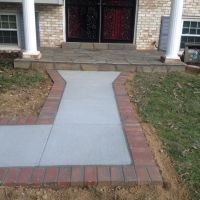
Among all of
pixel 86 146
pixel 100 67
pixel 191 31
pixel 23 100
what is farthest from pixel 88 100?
pixel 191 31

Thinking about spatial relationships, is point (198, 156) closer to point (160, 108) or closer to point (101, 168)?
point (101, 168)

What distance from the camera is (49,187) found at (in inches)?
109

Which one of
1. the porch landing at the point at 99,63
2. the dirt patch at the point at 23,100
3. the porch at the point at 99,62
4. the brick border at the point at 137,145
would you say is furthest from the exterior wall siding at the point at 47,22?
the brick border at the point at 137,145

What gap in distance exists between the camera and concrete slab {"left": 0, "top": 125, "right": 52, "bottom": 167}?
3119 mm

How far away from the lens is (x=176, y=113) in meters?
4.58

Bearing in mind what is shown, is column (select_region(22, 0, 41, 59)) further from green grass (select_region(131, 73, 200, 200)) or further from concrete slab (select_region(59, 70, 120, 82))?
green grass (select_region(131, 73, 200, 200))

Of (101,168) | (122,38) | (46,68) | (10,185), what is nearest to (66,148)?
(101,168)

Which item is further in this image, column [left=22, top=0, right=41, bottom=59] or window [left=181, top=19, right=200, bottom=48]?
window [left=181, top=19, right=200, bottom=48]

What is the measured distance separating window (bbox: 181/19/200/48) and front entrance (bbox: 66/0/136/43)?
170 centimetres

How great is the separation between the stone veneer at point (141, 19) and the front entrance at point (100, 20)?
0.86 ft

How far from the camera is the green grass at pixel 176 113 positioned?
10.4 feet

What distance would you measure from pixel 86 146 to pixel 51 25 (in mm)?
6515

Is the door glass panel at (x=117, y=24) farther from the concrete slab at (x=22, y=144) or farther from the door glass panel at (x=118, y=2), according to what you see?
the concrete slab at (x=22, y=144)

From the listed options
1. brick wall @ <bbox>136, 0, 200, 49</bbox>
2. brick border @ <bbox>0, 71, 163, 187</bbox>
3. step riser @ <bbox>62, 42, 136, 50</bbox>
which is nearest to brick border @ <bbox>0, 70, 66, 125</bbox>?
brick border @ <bbox>0, 71, 163, 187</bbox>
